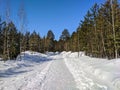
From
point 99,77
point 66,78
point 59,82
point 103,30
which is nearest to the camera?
point 59,82

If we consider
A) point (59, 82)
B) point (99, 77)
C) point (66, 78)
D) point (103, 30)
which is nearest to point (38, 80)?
point (59, 82)

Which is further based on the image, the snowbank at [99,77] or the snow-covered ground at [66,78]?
the snow-covered ground at [66,78]

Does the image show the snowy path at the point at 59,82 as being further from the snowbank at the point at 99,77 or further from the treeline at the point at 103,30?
the treeline at the point at 103,30

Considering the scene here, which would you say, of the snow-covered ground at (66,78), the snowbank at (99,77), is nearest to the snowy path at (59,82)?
the snow-covered ground at (66,78)

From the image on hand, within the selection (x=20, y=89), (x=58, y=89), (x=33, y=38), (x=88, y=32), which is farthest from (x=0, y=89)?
(x=33, y=38)

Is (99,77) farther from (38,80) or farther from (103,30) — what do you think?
(103,30)

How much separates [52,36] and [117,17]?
84742 millimetres

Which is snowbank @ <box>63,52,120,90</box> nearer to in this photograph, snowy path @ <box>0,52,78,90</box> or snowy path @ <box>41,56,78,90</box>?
snowy path @ <box>41,56,78,90</box>

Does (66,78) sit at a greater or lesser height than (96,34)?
lesser

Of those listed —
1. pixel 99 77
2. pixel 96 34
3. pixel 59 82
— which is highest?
pixel 96 34

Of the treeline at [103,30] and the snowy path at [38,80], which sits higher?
the treeline at [103,30]

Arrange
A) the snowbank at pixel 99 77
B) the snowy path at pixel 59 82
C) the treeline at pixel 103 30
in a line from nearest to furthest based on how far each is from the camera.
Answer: the snowbank at pixel 99 77, the snowy path at pixel 59 82, the treeline at pixel 103 30

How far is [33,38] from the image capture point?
74250mm

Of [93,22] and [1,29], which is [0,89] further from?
[93,22]
